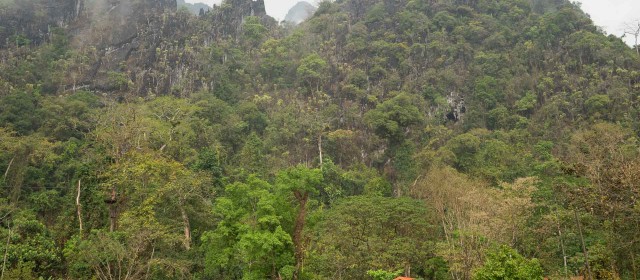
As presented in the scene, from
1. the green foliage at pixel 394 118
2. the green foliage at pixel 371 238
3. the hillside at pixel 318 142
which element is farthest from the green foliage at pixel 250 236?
the green foliage at pixel 394 118

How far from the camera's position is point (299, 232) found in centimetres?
1784

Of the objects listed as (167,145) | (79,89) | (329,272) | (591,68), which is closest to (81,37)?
(79,89)

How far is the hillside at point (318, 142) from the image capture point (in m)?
16.6

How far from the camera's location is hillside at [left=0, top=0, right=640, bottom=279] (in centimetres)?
1662

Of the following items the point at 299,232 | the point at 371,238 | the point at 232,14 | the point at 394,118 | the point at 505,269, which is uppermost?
the point at 232,14

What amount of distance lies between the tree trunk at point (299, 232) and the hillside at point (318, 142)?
0.12 metres

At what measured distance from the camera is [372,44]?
43.1 metres

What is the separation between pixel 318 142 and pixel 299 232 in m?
15.3

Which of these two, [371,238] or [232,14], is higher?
[232,14]

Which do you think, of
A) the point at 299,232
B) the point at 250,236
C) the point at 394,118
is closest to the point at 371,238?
the point at 299,232

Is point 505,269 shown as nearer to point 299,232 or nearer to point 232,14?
point 299,232

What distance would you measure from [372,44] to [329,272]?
30.1 meters

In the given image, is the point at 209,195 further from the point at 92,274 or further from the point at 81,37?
the point at 81,37

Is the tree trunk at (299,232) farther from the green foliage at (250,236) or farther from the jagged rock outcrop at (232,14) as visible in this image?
the jagged rock outcrop at (232,14)
